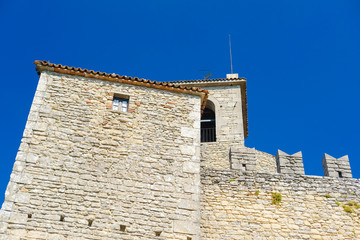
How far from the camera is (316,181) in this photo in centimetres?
970

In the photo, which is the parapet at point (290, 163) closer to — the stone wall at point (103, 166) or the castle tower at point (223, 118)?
the stone wall at point (103, 166)

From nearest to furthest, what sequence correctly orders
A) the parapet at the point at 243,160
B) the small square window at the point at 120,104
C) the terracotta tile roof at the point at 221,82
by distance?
the small square window at the point at 120,104 → the parapet at the point at 243,160 → the terracotta tile roof at the point at 221,82

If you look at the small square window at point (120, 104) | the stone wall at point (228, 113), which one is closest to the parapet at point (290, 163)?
the small square window at point (120, 104)

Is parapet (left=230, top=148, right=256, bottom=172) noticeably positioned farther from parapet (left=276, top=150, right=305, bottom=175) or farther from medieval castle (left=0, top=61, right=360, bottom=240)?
parapet (left=276, top=150, right=305, bottom=175)

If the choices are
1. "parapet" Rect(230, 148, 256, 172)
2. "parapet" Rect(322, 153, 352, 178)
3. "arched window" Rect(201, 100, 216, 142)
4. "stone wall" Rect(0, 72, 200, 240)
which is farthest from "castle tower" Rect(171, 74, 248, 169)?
"stone wall" Rect(0, 72, 200, 240)

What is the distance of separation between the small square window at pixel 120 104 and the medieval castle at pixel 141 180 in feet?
0.11

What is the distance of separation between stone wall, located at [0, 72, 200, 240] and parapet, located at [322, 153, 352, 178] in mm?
3392

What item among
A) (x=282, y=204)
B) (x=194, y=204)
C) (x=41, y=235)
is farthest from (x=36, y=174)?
(x=282, y=204)

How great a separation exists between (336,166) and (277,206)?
2.09 meters

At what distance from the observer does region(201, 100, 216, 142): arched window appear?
16391mm

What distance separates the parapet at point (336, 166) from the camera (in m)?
9.96

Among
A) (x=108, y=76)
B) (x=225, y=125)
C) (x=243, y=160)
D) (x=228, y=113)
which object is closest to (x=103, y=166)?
→ (x=108, y=76)

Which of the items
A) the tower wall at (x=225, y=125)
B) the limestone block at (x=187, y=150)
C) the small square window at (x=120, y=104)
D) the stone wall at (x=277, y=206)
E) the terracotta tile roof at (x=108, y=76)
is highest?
the tower wall at (x=225, y=125)

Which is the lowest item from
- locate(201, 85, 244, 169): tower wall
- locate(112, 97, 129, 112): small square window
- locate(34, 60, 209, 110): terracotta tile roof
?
locate(112, 97, 129, 112): small square window
